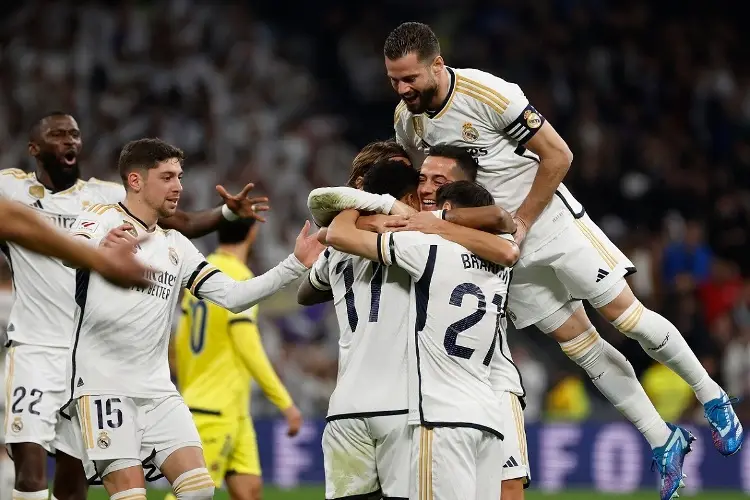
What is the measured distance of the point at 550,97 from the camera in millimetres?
18781

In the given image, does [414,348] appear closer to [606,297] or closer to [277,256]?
[606,297]

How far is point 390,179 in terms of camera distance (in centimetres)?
628

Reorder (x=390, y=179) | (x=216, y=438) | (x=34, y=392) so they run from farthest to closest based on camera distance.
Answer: (x=216, y=438) < (x=34, y=392) < (x=390, y=179)

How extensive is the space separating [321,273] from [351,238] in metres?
0.62

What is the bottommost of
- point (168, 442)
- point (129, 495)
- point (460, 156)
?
point (129, 495)

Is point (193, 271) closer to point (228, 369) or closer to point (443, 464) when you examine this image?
point (443, 464)

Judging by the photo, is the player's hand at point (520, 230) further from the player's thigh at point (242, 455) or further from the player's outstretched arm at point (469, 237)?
the player's thigh at point (242, 455)

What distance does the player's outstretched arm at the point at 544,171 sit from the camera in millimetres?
6773

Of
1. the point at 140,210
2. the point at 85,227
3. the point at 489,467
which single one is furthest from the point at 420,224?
the point at 85,227

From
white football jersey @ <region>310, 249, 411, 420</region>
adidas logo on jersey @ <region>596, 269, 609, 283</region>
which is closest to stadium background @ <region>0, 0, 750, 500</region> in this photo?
adidas logo on jersey @ <region>596, 269, 609, 283</region>

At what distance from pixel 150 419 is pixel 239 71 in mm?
11981

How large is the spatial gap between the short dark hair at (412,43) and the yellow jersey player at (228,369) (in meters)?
2.75

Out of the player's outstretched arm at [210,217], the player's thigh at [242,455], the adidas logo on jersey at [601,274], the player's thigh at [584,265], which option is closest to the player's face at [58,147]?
the player's outstretched arm at [210,217]

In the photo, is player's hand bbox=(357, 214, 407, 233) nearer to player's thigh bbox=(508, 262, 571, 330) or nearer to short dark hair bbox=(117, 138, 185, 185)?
short dark hair bbox=(117, 138, 185, 185)
